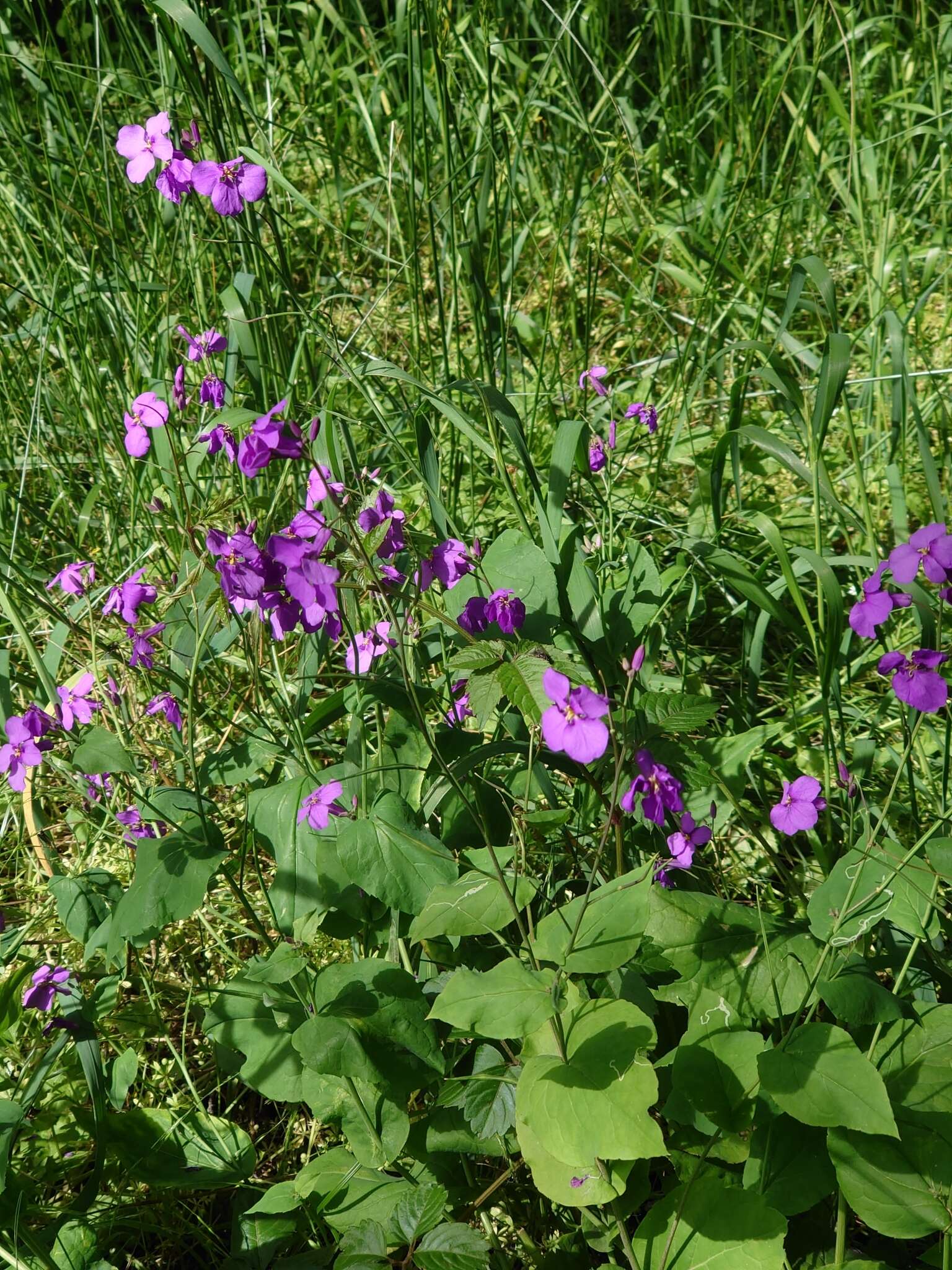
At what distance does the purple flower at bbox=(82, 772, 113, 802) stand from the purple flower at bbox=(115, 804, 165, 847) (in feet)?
0.17

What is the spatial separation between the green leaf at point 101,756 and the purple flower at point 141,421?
1.51 feet

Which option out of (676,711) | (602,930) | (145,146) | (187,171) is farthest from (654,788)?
(145,146)

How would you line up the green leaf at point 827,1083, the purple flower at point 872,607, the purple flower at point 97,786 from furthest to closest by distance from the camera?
the purple flower at point 97,786 → the purple flower at point 872,607 → the green leaf at point 827,1083

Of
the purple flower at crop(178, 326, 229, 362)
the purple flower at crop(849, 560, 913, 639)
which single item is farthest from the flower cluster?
the purple flower at crop(849, 560, 913, 639)

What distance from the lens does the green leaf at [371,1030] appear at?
1.31 metres

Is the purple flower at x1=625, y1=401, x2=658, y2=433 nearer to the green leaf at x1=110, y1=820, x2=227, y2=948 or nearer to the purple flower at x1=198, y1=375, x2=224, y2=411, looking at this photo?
the purple flower at x1=198, y1=375, x2=224, y2=411

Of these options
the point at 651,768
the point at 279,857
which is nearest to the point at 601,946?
the point at 651,768

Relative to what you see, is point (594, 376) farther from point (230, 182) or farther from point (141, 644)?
point (141, 644)

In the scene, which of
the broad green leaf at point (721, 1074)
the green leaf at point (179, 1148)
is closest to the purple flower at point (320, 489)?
the broad green leaf at point (721, 1074)

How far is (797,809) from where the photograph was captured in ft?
5.01

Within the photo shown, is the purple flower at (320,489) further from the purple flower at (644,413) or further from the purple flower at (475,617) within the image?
the purple flower at (644,413)

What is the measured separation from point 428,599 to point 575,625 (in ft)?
1.82

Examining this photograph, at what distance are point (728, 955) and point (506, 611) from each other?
1.76 feet

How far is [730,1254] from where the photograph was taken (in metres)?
1.21
